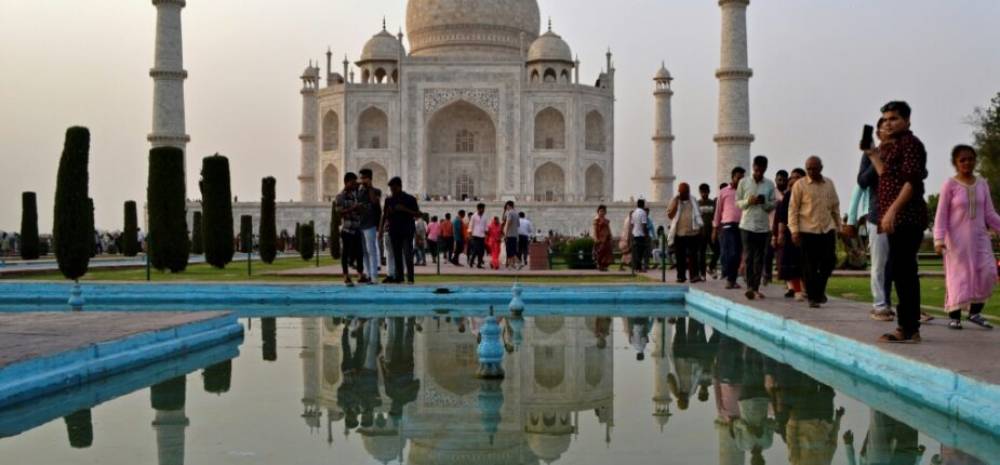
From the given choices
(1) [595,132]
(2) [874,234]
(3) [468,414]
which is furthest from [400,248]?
(1) [595,132]

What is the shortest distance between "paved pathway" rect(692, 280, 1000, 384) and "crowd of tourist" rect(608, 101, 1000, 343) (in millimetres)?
122

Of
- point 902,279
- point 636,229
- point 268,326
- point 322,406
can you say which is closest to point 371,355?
point 322,406

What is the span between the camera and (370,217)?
28.2 ft

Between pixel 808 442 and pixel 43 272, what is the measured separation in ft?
42.0

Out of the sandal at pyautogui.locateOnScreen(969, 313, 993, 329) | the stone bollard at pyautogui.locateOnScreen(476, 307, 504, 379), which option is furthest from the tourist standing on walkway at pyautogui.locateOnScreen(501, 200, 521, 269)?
the stone bollard at pyautogui.locateOnScreen(476, 307, 504, 379)

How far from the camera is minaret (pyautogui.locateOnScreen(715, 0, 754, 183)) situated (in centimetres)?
2606

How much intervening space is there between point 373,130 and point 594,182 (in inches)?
327

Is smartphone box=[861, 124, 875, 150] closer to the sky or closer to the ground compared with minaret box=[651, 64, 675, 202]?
closer to the ground

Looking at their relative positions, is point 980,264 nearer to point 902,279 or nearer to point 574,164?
point 902,279

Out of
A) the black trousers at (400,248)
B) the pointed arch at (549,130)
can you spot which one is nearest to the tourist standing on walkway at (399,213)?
the black trousers at (400,248)

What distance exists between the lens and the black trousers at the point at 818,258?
21.4 ft

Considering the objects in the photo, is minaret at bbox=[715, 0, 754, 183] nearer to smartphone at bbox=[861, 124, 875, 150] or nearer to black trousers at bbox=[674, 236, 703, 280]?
black trousers at bbox=[674, 236, 703, 280]

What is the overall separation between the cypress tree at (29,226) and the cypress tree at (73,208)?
963 cm

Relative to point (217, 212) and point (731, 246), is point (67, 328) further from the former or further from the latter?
point (217, 212)
